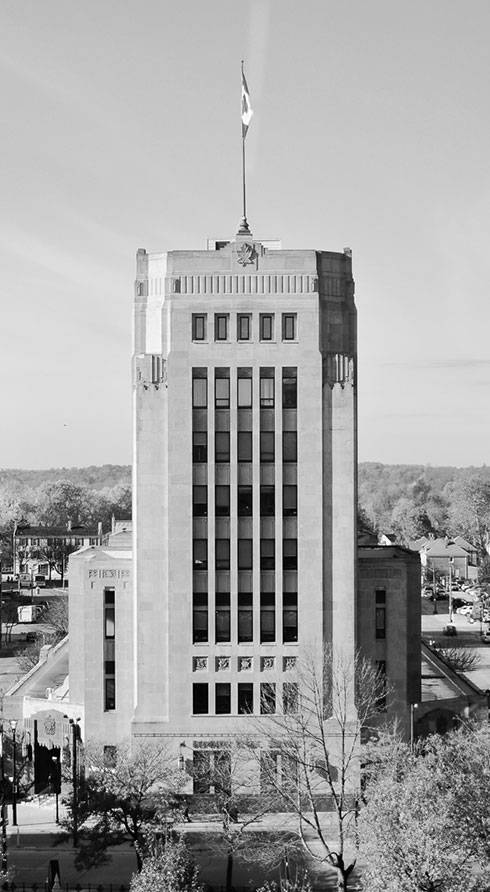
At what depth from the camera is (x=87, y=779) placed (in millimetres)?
57094

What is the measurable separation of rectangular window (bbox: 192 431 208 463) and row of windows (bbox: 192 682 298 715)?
48.6ft

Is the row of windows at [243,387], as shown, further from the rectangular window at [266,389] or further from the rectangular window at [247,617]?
the rectangular window at [247,617]

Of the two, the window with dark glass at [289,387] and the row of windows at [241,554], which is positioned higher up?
the window with dark glass at [289,387]

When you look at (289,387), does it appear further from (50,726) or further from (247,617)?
(50,726)

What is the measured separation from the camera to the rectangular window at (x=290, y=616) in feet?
218

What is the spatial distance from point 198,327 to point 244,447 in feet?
27.8

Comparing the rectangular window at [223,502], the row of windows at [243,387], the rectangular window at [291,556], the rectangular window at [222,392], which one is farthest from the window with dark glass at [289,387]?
the rectangular window at [291,556]

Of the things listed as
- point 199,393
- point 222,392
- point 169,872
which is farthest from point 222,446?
point 169,872

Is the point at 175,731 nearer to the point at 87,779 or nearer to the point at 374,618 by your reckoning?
the point at 87,779

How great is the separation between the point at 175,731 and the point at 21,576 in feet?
450

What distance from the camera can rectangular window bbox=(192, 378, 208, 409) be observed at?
6644cm

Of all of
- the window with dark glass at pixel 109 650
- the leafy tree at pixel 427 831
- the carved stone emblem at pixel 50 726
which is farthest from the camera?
the carved stone emblem at pixel 50 726

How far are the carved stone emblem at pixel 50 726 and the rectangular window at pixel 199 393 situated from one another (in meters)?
25.6

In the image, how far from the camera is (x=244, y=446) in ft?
218
